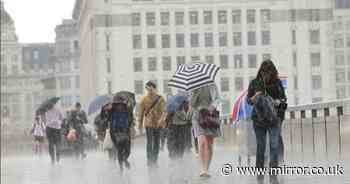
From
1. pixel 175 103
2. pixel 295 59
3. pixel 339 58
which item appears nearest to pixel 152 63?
pixel 295 59

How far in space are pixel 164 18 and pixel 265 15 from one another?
9.74 meters

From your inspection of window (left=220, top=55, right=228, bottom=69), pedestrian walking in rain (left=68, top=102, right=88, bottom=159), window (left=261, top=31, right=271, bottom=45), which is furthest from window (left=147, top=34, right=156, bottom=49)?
pedestrian walking in rain (left=68, top=102, right=88, bottom=159)

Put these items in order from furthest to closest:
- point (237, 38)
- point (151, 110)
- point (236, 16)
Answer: point (237, 38), point (236, 16), point (151, 110)

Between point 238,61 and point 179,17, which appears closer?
point 179,17

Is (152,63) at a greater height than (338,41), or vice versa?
(338,41)

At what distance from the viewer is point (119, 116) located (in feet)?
58.6

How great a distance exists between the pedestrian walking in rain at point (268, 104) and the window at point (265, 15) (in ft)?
297

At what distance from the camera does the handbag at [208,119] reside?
14.3 metres

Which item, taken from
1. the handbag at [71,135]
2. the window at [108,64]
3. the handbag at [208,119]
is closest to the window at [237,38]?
the window at [108,64]

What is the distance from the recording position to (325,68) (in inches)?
4043

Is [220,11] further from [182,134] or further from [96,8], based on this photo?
[182,134]

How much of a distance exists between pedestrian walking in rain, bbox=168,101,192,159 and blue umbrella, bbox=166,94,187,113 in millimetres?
95

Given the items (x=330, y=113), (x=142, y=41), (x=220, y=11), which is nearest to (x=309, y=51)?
(x=220, y=11)

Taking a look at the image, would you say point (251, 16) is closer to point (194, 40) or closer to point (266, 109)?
point (194, 40)
